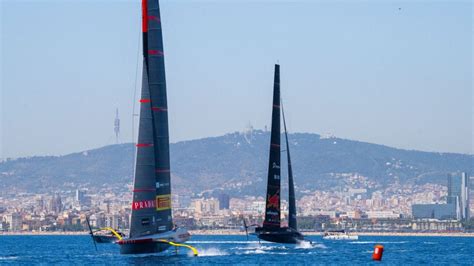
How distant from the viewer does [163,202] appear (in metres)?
83.5

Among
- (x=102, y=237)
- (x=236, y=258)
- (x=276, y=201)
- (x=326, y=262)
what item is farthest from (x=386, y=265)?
(x=102, y=237)

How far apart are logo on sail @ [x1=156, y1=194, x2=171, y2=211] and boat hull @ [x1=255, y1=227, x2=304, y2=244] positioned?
606 inches

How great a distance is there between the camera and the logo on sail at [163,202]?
82812 mm

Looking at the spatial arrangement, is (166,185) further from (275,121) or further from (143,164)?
(275,121)

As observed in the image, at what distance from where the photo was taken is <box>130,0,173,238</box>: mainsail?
81.1 meters

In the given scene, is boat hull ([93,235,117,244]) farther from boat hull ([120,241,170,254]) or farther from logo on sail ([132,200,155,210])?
boat hull ([120,241,170,254])

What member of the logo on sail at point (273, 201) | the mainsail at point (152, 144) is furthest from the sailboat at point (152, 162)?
the logo on sail at point (273, 201)

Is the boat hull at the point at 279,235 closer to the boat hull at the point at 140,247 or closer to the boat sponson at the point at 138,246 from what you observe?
the boat hull at the point at 140,247

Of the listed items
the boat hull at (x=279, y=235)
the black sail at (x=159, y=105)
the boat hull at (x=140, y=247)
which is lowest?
the boat hull at (x=140, y=247)

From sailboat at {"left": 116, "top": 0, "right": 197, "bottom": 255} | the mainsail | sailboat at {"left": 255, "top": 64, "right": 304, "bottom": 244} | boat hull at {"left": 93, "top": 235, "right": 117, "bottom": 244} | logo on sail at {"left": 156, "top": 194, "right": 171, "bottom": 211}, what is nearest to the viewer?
sailboat at {"left": 116, "top": 0, "right": 197, "bottom": 255}

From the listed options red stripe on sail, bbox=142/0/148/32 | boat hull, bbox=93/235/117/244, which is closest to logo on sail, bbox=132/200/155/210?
red stripe on sail, bbox=142/0/148/32

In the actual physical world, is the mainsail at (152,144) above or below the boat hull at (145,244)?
above

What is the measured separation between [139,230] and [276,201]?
837 inches

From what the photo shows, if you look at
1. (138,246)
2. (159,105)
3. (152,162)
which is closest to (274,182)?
(159,105)
